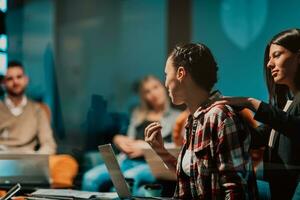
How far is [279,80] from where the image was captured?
2865 millimetres

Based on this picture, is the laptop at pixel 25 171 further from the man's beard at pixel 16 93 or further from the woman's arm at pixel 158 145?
the woman's arm at pixel 158 145

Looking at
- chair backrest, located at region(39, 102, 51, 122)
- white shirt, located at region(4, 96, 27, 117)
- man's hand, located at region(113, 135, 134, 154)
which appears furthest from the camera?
white shirt, located at region(4, 96, 27, 117)

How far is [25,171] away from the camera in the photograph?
3629 millimetres

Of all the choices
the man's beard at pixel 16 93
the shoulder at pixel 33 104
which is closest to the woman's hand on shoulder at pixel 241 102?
the shoulder at pixel 33 104

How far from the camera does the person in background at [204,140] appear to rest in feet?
8.96

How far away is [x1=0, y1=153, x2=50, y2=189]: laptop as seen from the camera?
364 centimetres

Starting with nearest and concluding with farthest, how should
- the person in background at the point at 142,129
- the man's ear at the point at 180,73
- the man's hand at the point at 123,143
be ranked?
the man's ear at the point at 180,73
the person in background at the point at 142,129
the man's hand at the point at 123,143

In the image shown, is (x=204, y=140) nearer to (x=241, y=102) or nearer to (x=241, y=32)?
(x=241, y=102)

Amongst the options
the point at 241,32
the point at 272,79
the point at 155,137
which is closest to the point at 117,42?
the point at 155,137

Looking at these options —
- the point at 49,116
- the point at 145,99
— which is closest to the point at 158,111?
the point at 145,99

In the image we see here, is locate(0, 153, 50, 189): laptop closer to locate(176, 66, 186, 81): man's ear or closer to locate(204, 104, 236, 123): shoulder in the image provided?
locate(176, 66, 186, 81): man's ear

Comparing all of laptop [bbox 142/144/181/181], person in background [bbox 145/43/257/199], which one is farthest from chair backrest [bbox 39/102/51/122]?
person in background [bbox 145/43/257/199]

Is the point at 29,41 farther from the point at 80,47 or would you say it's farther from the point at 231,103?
the point at 231,103

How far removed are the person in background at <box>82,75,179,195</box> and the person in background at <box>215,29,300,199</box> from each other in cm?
46
